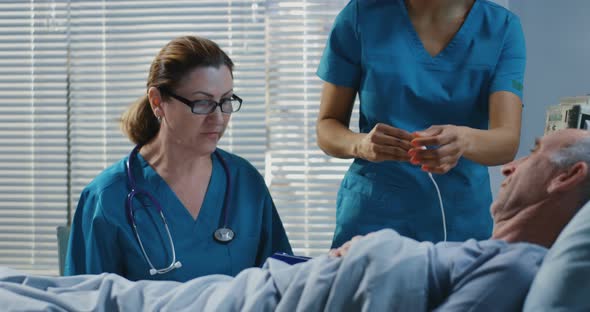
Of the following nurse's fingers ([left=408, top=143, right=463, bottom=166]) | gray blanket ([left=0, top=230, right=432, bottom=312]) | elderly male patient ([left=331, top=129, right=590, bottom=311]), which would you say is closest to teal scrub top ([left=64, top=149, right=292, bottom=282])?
gray blanket ([left=0, top=230, right=432, bottom=312])

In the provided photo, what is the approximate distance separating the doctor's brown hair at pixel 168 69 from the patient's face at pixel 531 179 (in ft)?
3.19

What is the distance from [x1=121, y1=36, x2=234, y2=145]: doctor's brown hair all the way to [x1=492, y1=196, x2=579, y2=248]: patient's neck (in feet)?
3.40

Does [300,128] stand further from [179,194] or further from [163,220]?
[163,220]

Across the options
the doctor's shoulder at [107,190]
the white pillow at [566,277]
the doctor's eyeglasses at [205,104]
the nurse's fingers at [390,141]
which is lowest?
the doctor's shoulder at [107,190]

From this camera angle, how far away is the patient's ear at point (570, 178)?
135 cm

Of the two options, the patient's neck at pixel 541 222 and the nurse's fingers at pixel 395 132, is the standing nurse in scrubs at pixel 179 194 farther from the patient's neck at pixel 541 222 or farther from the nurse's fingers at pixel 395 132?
the patient's neck at pixel 541 222

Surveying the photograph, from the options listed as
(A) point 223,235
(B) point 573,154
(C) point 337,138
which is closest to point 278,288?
(B) point 573,154

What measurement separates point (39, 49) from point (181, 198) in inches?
74.9

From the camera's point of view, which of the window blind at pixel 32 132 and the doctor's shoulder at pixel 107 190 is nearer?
the doctor's shoulder at pixel 107 190

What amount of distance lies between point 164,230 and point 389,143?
0.65 meters

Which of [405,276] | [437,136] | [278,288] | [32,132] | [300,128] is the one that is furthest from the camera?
[32,132]

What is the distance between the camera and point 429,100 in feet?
6.79

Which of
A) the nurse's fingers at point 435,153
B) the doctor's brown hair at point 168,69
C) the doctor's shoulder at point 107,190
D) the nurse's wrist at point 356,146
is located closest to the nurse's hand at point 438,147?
the nurse's fingers at point 435,153

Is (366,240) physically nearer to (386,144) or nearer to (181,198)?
(386,144)
